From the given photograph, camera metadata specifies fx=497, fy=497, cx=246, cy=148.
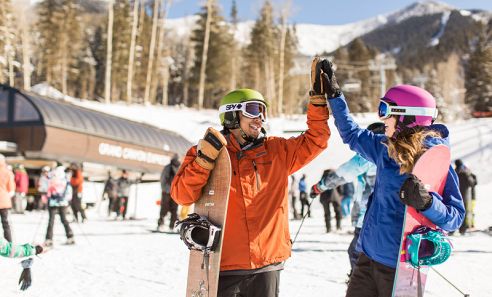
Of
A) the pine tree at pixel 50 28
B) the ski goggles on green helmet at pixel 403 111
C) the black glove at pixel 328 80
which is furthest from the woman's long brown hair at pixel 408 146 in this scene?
the pine tree at pixel 50 28

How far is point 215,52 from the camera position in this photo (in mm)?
50656

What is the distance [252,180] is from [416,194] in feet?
2.93

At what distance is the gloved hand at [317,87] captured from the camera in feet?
9.52

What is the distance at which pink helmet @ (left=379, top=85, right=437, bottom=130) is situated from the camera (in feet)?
8.83

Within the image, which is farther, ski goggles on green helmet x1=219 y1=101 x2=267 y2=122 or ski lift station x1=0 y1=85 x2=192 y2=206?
ski lift station x1=0 y1=85 x2=192 y2=206

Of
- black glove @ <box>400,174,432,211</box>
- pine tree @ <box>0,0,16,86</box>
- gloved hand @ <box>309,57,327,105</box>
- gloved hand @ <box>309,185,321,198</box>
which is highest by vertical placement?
pine tree @ <box>0,0,16,86</box>

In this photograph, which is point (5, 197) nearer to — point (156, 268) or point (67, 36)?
point (156, 268)

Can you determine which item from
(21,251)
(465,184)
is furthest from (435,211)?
(465,184)

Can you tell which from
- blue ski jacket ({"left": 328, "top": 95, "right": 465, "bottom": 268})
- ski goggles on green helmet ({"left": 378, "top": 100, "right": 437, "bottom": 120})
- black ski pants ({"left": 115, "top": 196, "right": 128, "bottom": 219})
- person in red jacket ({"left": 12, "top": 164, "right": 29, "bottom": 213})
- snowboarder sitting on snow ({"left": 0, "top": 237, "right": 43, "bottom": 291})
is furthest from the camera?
black ski pants ({"left": 115, "top": 196, "right": 128, "bottom": 219})

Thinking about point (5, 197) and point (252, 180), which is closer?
point (252, 180)

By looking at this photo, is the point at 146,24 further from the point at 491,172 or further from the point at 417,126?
the point at 417,126

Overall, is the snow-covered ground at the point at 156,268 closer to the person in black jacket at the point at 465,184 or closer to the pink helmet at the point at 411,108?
the person in black jacket at the point at 465,184

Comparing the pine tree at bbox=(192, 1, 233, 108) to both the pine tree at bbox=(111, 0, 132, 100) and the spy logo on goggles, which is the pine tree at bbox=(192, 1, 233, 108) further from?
the spy logo on goggles

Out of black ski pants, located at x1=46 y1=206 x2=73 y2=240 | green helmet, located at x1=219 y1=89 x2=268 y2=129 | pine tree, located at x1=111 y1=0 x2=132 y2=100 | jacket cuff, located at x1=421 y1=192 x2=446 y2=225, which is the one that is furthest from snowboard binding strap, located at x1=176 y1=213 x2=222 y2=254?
pine tree, located at x1=111 y1=0 x2=132 y2=100
